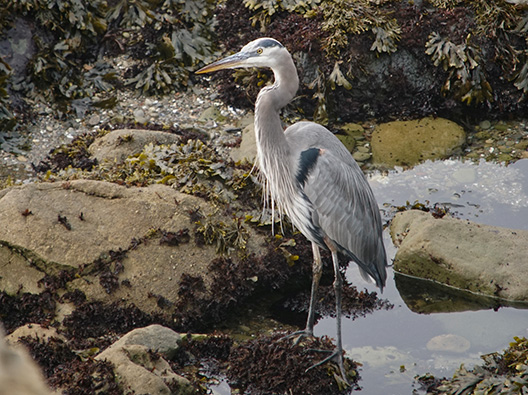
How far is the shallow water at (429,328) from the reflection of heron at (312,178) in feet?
1.55

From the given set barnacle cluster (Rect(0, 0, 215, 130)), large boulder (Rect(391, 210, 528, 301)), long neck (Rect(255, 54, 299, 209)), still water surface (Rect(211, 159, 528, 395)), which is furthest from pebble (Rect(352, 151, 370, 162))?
long neck (Rect(255, 54, 299, 209))

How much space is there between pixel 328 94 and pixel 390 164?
128cm

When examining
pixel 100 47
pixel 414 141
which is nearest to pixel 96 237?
pixel 414 141

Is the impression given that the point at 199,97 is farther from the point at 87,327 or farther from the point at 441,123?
the point at 87,327

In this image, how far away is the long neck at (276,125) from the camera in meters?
4.71

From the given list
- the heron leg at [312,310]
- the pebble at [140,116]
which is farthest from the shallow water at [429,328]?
the pebble at [140,116]

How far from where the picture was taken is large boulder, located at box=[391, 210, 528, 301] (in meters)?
5.61

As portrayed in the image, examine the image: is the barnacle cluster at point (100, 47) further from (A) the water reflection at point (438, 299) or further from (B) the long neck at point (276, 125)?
Answer: (A) the water reflection at point (438, 299)

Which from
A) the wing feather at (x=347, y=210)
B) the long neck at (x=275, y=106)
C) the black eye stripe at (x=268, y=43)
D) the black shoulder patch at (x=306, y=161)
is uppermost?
the black eye stripe at (x=268, y=43)

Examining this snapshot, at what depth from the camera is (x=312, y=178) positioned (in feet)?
15.7

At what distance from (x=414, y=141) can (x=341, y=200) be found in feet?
10.5

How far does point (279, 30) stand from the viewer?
857 cm

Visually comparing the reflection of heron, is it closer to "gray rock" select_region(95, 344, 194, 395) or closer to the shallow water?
the shallow water

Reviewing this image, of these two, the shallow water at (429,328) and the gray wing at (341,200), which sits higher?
the gray wing at (341,200)
